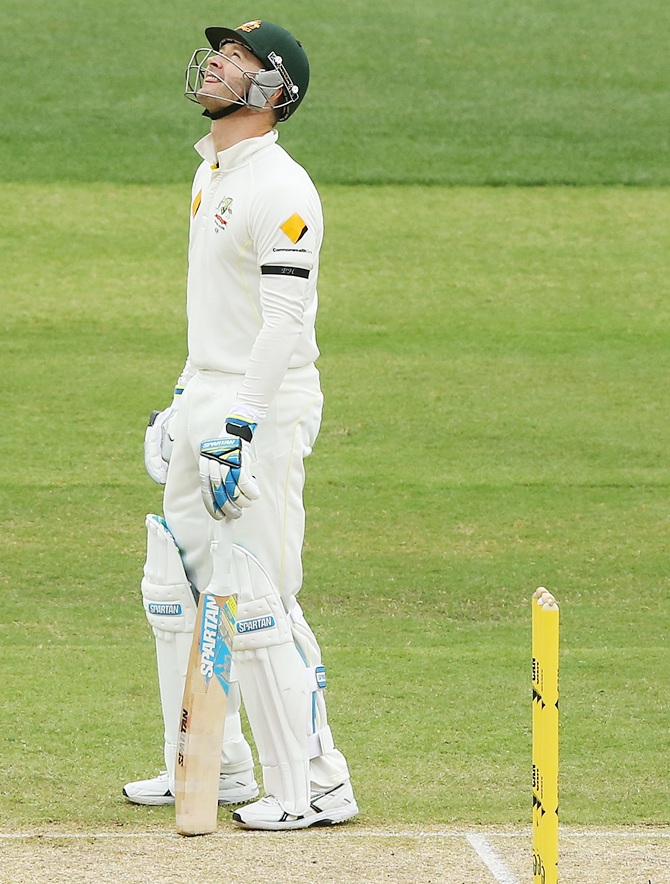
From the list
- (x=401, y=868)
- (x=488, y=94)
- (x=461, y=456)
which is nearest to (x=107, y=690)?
(x=401, y=868)

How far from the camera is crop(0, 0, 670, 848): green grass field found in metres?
6.01

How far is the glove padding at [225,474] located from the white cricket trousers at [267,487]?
0.19 m

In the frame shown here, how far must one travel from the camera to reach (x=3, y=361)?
1259 cm

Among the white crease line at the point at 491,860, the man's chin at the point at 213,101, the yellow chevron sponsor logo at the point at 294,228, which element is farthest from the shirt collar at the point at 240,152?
the white crease line at the point at 491,860

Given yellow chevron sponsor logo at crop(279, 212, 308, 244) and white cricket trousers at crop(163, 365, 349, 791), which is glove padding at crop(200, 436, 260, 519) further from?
yellow chevron sponsor logo at crop(279, 212, 308, 244)

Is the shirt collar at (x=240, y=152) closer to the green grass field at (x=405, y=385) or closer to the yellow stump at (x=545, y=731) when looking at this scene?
the yellow stump at (x=545, y=731)

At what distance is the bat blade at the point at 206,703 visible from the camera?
467 centimetres

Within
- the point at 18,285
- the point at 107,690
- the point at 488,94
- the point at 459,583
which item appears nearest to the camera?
the point at 107,690

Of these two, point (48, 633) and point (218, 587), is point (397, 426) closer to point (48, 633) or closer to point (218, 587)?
point (48, 633)

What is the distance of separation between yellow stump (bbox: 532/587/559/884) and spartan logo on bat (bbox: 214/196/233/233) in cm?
167

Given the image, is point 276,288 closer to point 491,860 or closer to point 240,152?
point 240,152

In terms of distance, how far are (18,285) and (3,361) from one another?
196 cm

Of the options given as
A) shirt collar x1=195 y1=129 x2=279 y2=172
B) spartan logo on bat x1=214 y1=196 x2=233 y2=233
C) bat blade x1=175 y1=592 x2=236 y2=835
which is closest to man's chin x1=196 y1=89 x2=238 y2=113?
shirt collar x1=195 y1=129 x2=279 y2=172

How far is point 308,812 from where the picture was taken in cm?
485
